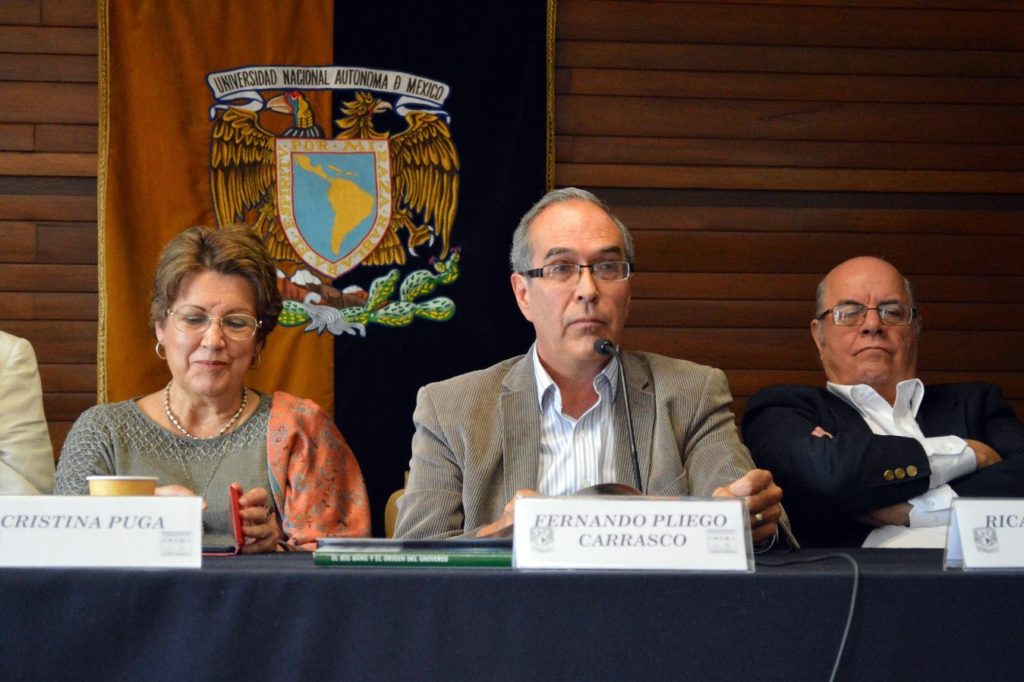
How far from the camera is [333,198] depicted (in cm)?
351

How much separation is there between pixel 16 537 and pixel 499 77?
2.54m

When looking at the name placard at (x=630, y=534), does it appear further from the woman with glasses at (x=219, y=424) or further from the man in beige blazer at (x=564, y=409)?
the woman with glasses at (x=219, y=424)

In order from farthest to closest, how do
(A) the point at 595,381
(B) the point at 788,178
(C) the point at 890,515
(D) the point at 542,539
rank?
(B) the point at 788,178, (C) the point at 890,515, (A) the point at 595,381, (D) the point at 542,539

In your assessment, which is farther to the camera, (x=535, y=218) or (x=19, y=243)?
(x=19, y=243)

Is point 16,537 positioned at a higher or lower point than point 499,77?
lower

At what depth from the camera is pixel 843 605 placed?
49.4 inches

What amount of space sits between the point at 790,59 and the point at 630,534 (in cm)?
281

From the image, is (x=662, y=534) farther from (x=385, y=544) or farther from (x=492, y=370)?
(x=492, y=370)

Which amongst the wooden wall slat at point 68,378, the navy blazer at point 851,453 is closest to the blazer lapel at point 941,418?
the navy blazer at point 851,453

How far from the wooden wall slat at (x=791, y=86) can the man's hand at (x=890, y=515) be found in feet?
5.56

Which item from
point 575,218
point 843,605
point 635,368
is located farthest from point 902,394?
point 843,605

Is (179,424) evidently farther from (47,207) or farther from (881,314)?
(881,314)

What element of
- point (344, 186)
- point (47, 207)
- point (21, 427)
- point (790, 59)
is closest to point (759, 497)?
point (21, 427)


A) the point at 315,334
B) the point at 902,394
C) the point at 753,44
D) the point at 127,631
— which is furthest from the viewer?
the point at 753,44
